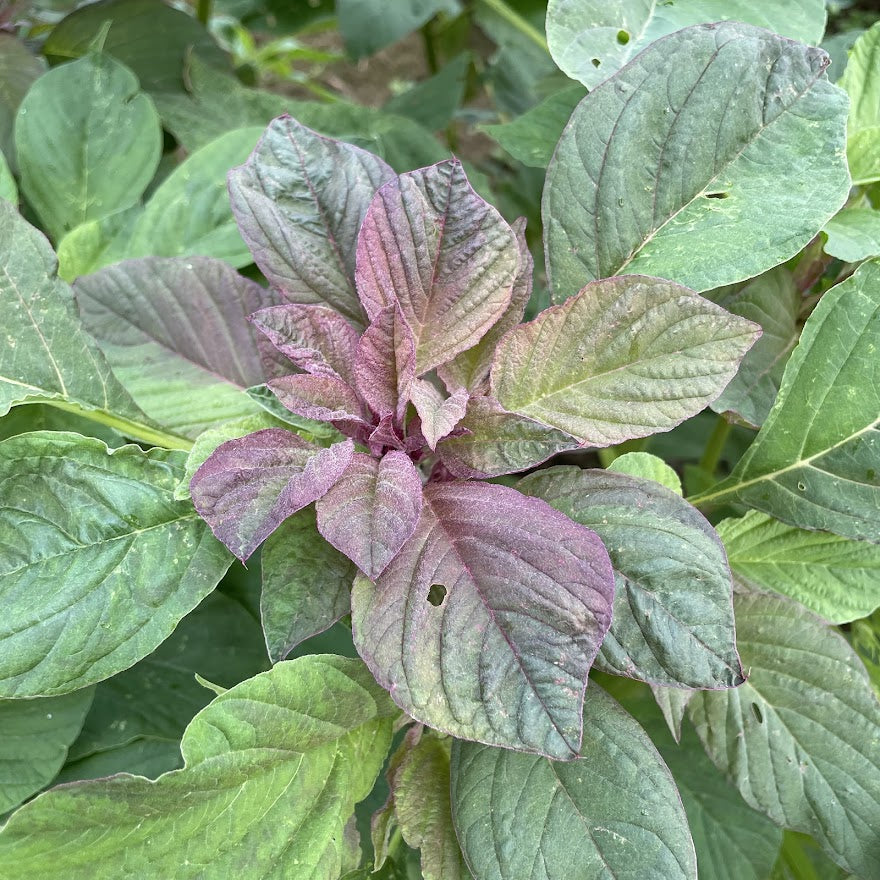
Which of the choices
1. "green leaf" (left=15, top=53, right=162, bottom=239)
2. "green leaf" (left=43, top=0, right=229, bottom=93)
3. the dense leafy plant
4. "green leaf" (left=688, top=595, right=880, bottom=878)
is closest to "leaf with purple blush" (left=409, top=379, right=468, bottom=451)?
the dense leafy plant

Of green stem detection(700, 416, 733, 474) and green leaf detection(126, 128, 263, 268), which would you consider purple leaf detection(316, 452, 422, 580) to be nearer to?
green leaf detection(126, 128, 263, 268)

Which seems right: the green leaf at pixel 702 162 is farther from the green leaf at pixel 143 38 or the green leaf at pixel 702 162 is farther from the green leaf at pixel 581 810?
the green leaf at pixel 143 38

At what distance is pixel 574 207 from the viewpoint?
2.22 ft

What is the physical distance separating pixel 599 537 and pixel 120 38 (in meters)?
1.07

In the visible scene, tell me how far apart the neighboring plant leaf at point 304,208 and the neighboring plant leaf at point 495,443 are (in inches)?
5.9

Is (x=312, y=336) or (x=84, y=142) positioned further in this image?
(x=84, y=142)

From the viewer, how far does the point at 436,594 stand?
55 centimetres

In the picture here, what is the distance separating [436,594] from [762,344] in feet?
1.33

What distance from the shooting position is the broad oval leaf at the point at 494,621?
49cm

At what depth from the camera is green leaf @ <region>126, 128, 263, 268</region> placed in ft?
2.93

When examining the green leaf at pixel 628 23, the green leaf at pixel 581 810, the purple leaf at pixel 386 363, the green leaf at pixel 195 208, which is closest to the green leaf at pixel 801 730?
the green leaf at pixel 581 810

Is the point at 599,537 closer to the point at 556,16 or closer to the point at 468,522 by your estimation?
the point at 468,522

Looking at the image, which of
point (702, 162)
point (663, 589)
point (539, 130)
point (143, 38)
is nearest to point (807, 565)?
point (663, 589)

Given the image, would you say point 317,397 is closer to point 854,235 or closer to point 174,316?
point 174,316
